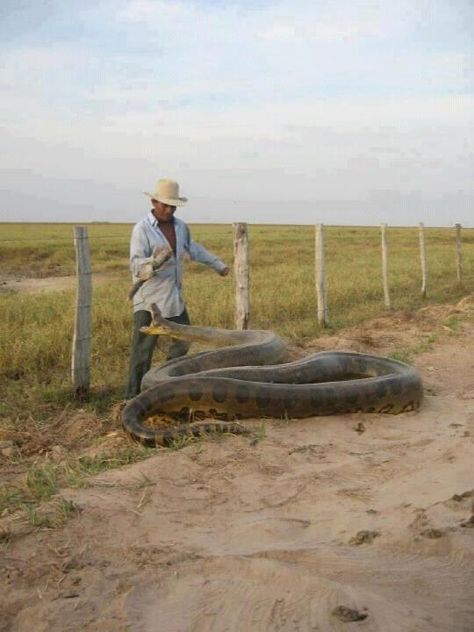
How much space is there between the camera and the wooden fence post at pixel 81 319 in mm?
7535

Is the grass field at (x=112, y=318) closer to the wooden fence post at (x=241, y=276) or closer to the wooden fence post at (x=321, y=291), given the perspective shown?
the wooden fence post at (x=321, y=291)

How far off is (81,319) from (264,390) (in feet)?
9.22

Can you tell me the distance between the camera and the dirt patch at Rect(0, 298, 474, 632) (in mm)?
2738

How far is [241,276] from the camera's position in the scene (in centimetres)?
1017

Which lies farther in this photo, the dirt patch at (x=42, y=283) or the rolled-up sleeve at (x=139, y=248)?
the dirt patch at (x=42, y=283)

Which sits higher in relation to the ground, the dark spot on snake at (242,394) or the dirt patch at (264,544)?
the dark spot on snake at (242,394)

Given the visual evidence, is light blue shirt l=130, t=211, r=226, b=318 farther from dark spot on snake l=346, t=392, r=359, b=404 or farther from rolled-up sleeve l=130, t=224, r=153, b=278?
dark spot on snake l=346, t=392, r=359, b=404

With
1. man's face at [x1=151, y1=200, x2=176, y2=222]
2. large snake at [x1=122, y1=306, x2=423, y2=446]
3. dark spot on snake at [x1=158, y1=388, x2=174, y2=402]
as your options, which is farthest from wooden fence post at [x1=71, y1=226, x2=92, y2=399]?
dark spot on snake at [x1=158, y1=388, x2=174, y2=402]

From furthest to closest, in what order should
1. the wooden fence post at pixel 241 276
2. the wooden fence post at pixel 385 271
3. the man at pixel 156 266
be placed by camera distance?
the wooden fence post at pixel 385 271, the wooden fence post at pixel 241 276, the man at pixel 156 266

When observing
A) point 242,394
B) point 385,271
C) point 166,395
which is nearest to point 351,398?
point 242,394

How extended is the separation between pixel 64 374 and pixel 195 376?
130 inches

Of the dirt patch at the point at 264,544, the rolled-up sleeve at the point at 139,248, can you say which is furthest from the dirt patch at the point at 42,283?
the dirt patch at the point at 264,544

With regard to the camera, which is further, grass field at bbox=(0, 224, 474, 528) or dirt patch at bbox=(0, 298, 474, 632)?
grass field at bbox=(0, 224, 474, 528)

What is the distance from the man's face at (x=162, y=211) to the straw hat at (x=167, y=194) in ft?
0.27
